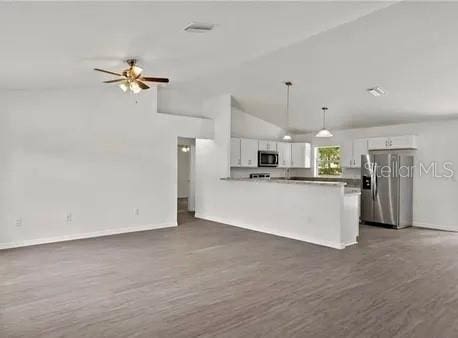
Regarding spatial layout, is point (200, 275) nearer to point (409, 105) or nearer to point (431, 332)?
point (431, 332)

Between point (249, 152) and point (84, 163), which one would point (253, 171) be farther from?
point (84, 163)

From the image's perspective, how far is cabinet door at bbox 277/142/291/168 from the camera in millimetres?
8883

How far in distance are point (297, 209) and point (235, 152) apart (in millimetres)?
2486

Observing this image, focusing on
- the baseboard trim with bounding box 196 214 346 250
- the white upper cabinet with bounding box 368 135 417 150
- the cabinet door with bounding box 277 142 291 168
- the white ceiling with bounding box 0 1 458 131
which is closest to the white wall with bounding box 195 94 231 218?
the baseboard trim with bounding box 196 214 346 250

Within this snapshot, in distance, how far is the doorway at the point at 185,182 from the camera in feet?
27.6

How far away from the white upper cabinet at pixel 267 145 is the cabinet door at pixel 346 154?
1.72 meters

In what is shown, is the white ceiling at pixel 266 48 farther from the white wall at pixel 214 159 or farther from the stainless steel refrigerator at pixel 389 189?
the stainless steel refrigerator at pixel 389 189

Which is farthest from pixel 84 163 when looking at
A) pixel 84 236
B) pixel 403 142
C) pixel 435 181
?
pixel 435 181

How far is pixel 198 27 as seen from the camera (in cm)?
302

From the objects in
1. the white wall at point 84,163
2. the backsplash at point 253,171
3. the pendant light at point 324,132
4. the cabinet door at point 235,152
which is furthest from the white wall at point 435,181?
the white wall at point 84,163

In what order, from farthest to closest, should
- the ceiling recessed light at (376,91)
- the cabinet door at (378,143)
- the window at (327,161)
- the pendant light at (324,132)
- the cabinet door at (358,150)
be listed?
the window at (327,161) → the cabinet door at (358,150) → the cabinet door at (378,143) → the pendant light at (324,132) → the ceiling recessed light at (376,91)

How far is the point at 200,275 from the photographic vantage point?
13.1 feet

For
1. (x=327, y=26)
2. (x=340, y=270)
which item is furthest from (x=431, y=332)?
(x=327, y=26)

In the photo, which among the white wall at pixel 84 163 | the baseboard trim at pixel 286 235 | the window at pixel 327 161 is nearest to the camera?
the white wall at pixel 84 163
